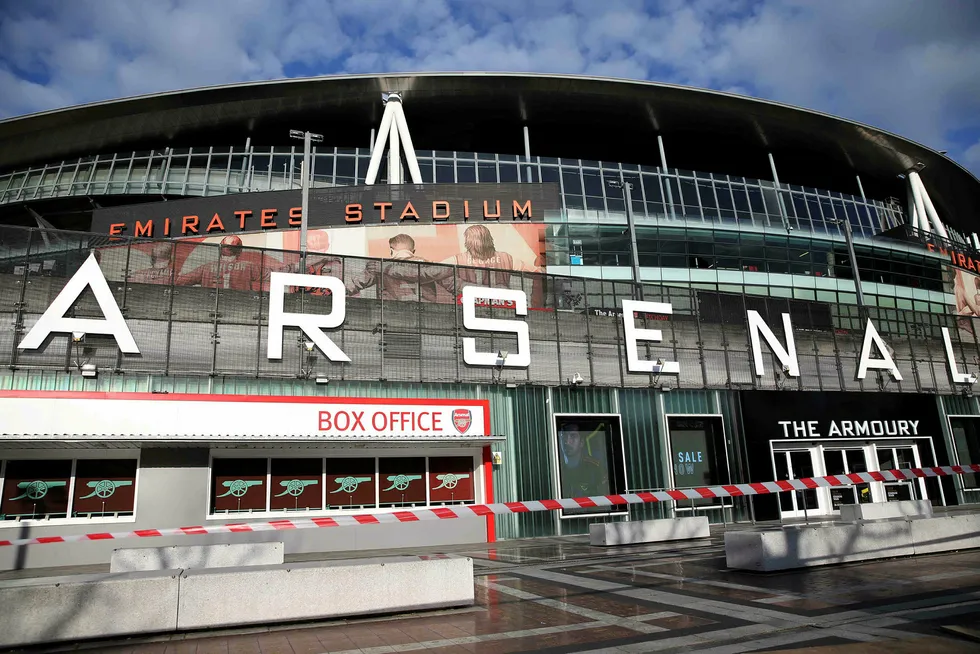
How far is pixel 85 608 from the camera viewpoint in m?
7.24

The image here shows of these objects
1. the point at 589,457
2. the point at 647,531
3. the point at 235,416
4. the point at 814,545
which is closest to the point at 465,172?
the point at 589,457

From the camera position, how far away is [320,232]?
1517 inches

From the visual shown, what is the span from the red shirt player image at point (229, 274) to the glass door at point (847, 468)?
2205 cm

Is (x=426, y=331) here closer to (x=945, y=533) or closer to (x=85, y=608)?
(x=945, y=533)

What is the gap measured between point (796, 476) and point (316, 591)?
22.1 meters

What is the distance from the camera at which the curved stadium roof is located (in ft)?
156

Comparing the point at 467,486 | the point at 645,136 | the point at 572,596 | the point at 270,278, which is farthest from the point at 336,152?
the point at 572,596

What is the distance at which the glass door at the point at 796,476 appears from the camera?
80.9 feet

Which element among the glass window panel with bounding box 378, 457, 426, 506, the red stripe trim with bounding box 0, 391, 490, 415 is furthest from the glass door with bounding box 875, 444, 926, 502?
the glass window panel with bounding box 378, 457, 426, 506

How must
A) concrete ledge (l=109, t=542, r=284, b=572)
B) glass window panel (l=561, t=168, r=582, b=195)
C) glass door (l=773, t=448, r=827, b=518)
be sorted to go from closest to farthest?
concrete ledge (l=109, t=542, r=284, b=572), glass door (l=773, t=448, r=827, b=518), glass window panel (l=561, t=168, r=582, b=195)

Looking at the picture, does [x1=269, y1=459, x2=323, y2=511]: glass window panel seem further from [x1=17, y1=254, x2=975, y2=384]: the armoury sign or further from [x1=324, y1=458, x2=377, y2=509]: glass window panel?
[x1=17, y1=254, x2=975, y2=384]: the armoury sign

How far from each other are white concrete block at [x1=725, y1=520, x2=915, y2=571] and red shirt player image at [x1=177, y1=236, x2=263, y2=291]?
1488cm

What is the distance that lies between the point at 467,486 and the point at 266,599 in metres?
13.4

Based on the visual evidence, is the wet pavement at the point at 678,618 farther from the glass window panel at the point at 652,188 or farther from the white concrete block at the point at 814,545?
the glass window panel at the point at 652,188
